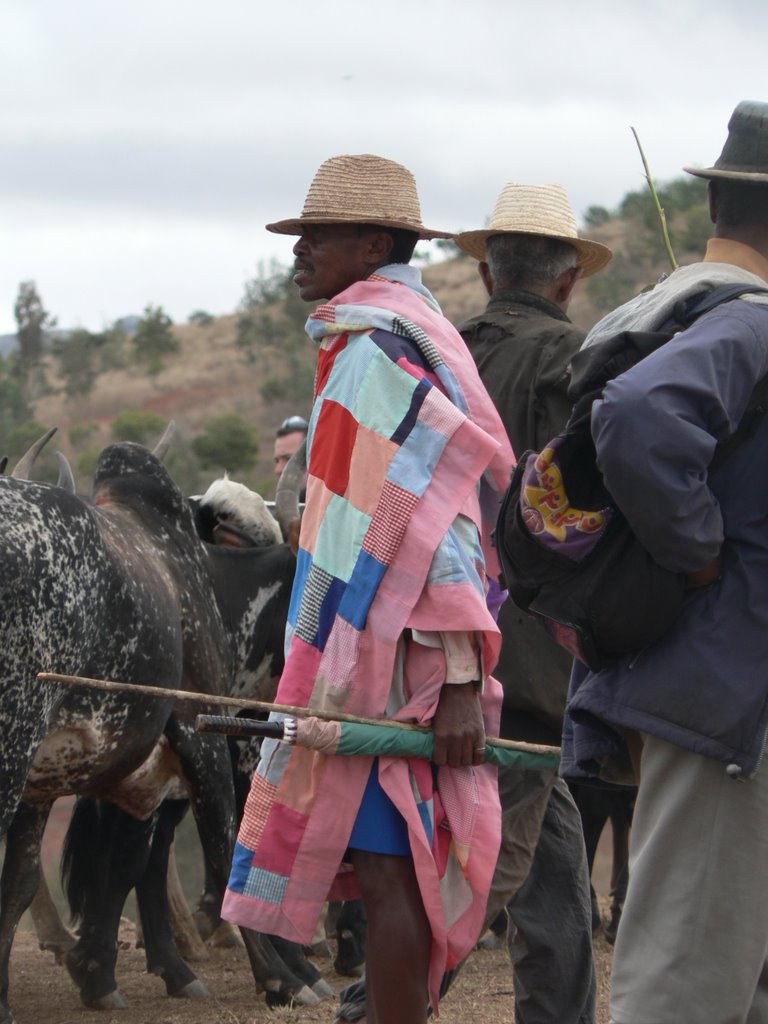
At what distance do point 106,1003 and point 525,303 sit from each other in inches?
125

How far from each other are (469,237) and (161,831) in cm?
334

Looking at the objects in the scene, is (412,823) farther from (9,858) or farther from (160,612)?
(9,858)

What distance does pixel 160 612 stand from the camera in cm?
555

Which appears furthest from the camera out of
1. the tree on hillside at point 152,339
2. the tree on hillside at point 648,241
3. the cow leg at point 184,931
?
the tree on hillside at point 152,339

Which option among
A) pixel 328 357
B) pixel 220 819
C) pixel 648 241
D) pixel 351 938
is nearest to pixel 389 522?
pixel 328 357

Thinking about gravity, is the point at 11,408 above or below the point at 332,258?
above

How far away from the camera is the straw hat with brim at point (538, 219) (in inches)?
185

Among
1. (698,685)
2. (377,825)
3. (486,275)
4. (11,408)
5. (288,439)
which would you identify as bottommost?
(377,825)

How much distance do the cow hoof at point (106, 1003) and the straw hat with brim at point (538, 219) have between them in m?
3.17

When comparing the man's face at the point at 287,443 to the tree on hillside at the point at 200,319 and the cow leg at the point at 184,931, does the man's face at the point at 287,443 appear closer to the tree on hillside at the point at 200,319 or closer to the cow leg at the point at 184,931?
the cow leg at the point at 184,931

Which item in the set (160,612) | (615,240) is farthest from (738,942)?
(615,240)

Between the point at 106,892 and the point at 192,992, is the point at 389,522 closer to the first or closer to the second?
the point at 106,892

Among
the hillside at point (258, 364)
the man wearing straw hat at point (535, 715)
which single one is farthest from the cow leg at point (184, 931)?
the hillside at point (258, 364)

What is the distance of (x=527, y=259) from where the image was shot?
15.5 feet
